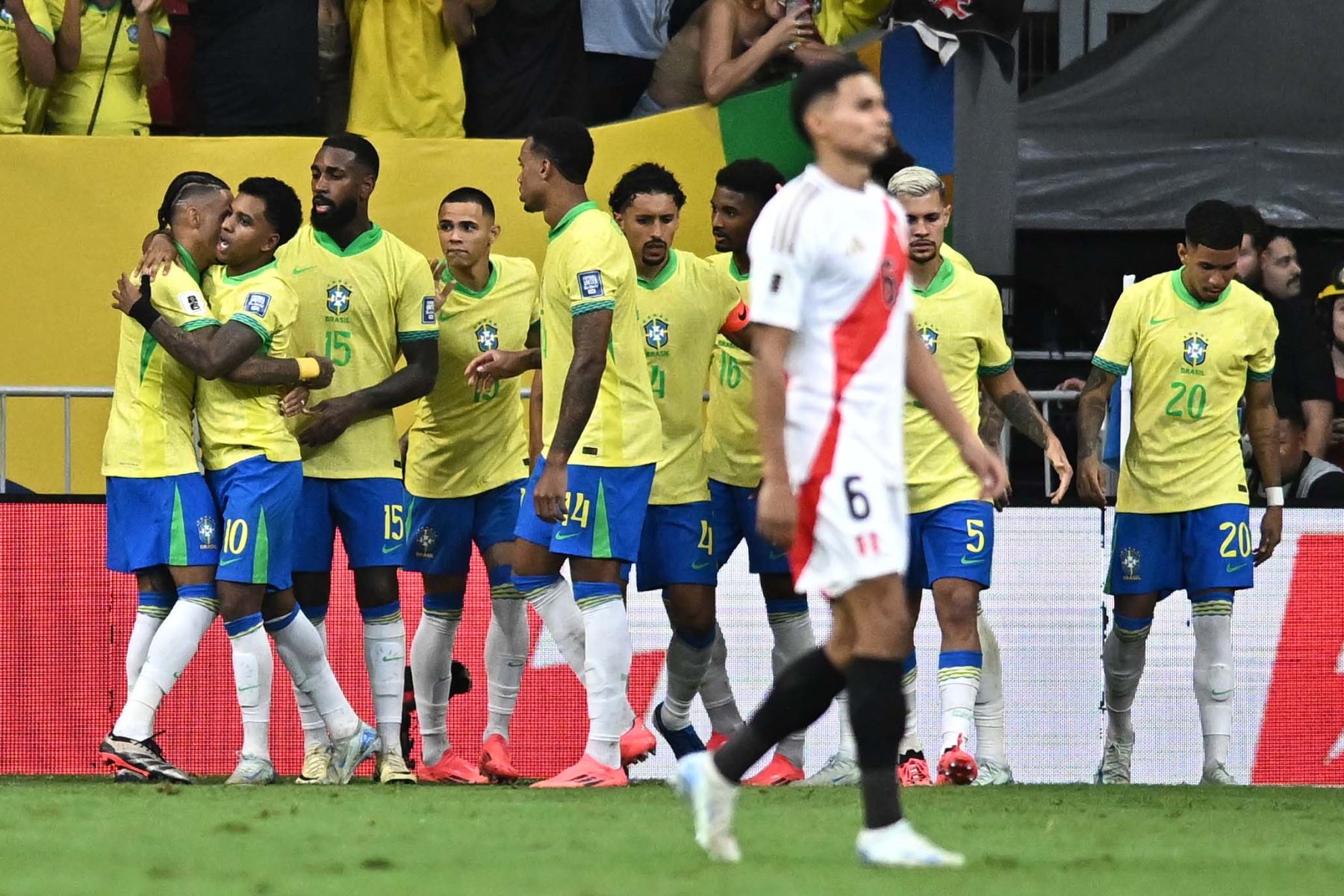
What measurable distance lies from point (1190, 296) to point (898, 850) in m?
4.94

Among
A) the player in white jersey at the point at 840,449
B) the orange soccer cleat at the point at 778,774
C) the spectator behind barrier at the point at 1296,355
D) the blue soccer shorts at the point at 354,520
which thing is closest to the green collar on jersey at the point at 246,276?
the blue soccer shorts at the point at 354,520

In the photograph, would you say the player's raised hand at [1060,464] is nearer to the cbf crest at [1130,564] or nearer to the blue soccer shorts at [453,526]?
the cbf crest at [1130,564]

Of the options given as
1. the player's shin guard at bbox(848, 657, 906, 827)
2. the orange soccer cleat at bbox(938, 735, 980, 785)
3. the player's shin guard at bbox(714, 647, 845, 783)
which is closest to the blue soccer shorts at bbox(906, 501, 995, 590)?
the orange soccer cleat at bbox(938, 735, 980, 785)

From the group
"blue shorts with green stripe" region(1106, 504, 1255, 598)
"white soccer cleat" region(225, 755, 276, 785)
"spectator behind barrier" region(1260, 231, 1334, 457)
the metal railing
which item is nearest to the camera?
"white soccer cleat" region(225, 755, 276, 785)

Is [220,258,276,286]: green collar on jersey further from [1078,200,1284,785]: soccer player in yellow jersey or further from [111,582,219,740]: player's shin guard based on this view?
[1078,200,1284,785]: soccer player in yellow jersey

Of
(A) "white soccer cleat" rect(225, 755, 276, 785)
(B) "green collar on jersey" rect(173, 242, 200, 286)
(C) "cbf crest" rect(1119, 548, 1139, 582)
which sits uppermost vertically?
(B) "green collar on jersey" rect(173, 242, 200, 286)

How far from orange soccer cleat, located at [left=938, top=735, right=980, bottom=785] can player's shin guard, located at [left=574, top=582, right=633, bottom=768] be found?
1.29 m

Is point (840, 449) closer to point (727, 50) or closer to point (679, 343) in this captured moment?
point (679, 343)

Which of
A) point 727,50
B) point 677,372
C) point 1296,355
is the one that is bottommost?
point 677,372

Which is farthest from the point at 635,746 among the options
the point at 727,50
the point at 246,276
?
the point at 727,50

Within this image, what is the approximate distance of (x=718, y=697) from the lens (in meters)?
9.86

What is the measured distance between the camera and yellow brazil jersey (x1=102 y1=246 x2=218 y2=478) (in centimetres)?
886

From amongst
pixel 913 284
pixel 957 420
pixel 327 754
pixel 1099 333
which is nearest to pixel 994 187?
pixel 1099 333

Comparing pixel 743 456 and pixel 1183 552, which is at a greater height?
pixel 743 456
